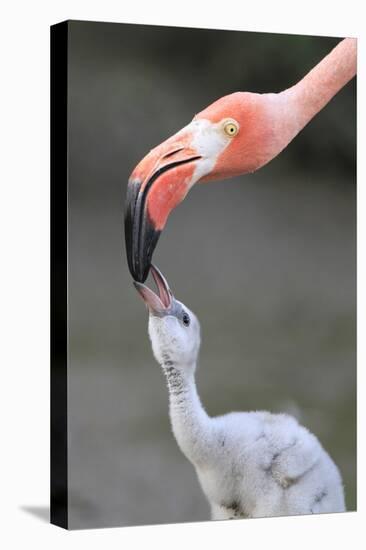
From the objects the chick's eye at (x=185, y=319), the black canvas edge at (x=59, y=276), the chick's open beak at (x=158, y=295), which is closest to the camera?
the black canvas edge at (x=59, y=276)

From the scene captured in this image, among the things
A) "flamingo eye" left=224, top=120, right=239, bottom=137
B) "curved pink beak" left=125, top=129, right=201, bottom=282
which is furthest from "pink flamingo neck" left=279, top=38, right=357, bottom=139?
"curved pink beak" left=125, top=129, right=201, bottom=282

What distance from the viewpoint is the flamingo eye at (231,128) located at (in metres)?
7.41

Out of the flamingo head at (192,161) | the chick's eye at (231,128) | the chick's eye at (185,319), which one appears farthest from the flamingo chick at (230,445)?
the chick's eye at (231,128)

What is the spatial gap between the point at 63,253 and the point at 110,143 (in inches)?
24.7

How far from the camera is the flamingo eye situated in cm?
741

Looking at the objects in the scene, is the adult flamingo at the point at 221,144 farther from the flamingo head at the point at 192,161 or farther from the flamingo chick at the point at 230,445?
the flamingo chick at the point at 230,445

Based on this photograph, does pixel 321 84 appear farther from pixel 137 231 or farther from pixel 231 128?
pixel 137 231

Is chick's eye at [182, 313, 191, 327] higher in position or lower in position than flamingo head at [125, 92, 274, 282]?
lower

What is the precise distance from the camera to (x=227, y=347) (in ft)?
24.5

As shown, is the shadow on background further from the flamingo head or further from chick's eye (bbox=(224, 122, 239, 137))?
chick's eye (bbox=(224, 122, 239, 137))

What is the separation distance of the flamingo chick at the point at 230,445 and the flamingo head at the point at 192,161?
0.73 ft

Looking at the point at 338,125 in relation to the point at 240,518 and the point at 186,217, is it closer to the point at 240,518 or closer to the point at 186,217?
the point at 186,217

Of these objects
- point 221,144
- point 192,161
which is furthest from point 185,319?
point 221,144

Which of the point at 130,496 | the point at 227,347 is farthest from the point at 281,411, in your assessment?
the point at 130,496
